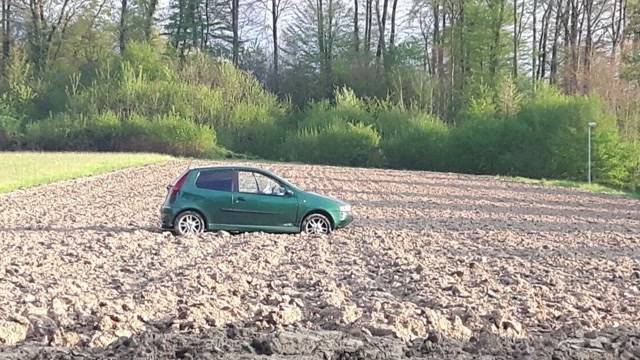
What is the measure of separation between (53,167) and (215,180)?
25.3m

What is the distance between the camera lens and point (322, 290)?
1063 cm

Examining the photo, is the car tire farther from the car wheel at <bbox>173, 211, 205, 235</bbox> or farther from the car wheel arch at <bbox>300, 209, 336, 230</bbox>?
the car wheel at <bbox>173, 211, 205, 235</bbox>

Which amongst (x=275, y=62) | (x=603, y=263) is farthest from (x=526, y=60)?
(x=603, y=263)

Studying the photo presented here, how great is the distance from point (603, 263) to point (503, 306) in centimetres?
476

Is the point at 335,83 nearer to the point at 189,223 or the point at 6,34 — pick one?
the point at 6,34

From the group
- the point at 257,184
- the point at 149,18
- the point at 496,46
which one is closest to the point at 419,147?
the point at 496,46

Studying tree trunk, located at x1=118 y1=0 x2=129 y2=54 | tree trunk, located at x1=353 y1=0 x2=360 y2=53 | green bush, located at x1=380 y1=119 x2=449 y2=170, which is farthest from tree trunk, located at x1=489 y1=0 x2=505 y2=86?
tree trunk, located at x1=118 y1=0 x2=129 y2=54

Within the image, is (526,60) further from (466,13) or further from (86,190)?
(86,190)

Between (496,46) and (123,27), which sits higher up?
(123,27)

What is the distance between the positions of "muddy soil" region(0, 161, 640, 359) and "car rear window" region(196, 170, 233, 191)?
98cm

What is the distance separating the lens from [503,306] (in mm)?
9672

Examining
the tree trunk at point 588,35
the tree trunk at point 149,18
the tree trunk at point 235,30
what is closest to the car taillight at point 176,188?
the tree trunk at point 588,35

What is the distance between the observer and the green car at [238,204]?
1706cm

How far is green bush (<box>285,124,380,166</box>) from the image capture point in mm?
55750
